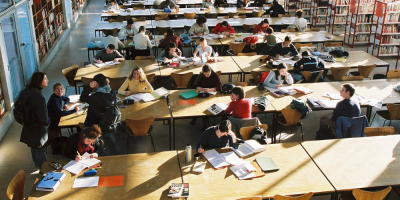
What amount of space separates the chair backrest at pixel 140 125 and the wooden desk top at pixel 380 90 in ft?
11.9

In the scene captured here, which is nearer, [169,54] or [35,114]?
[35,114]

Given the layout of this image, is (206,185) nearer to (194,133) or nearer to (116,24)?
(194,133)

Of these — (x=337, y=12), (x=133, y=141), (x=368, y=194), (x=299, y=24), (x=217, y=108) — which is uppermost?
(x=337, y=12)

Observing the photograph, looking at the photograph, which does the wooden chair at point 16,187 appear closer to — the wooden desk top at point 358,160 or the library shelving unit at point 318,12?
the wooden desk top at point 358,160

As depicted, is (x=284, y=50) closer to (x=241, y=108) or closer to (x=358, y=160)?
(x=241, y=108)

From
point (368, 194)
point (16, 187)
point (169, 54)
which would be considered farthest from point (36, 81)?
point (368, 194)

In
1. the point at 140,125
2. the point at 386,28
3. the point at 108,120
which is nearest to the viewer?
the point at 108,120

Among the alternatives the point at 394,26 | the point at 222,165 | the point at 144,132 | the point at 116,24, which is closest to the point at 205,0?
the point at 116,24

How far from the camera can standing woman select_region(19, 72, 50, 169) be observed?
5.23m

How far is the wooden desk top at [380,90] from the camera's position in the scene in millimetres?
6594

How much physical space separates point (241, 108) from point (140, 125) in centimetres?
151

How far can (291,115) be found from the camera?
6086 mm

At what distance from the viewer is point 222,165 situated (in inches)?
180

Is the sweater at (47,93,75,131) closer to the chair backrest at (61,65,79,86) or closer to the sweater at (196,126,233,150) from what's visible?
the chair backrest at (61,65,79,86)
